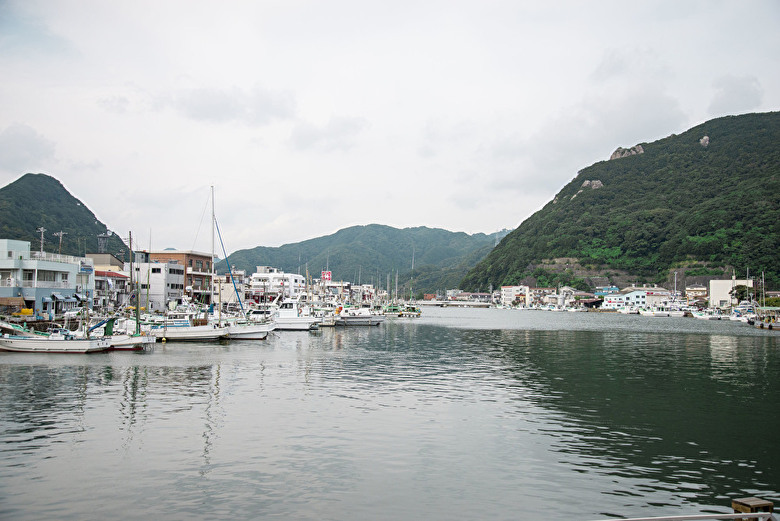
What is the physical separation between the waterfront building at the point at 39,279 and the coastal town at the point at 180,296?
3.2 inches

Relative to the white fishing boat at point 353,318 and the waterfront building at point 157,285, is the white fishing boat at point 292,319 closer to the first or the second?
the white fishing boat at point 353,318

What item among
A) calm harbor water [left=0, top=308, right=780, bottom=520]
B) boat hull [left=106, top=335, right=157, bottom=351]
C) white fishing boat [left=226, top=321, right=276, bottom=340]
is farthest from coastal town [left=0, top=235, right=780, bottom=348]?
calm harbor water [left=0, top=308, right=780, bottom=520]

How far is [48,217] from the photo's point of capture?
12169 cm

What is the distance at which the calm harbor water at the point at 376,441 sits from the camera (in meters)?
12.0

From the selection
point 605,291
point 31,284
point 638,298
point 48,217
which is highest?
point 48,217

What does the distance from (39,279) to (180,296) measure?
32.8 metres

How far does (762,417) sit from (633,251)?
190459mm

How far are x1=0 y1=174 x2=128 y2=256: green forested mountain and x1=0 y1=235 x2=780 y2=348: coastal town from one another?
69.7 feet

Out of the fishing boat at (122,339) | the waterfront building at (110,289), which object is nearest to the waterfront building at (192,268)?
the waterfront building at (110,289)

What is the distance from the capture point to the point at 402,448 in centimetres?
1611

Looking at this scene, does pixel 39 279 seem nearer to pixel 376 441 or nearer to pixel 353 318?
pixel 353 318

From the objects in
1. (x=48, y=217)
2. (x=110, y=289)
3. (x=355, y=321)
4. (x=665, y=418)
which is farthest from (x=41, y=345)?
(x=48, y=217)

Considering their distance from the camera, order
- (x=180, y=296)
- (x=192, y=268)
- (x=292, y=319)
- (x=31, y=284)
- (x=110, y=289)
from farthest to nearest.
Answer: (x=192, y=268)
(x=180, y=296)
(x=110, y=289)
(x=292, y=319)
(x=31, y=284)

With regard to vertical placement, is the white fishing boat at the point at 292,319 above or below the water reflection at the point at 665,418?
above
